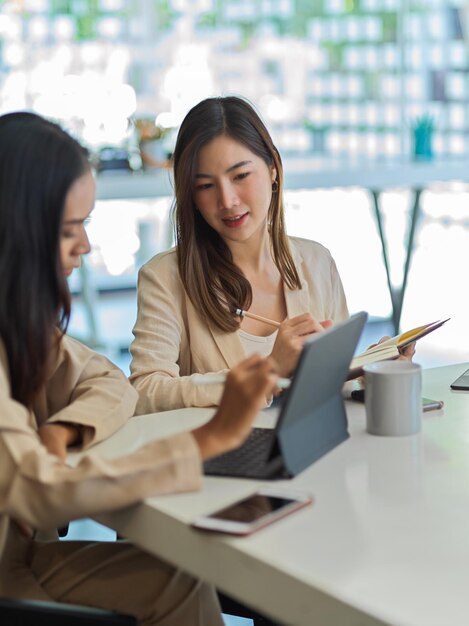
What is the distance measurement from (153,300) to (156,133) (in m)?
2.87

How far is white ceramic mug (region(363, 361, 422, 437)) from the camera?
58.9 inches

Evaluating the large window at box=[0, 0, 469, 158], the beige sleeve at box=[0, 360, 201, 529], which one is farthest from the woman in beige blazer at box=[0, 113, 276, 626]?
the large window at box=[0, 0, 469, 158]

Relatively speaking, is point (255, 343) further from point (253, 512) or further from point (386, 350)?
point (253, 512)

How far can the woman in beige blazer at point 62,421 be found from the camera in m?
1.19

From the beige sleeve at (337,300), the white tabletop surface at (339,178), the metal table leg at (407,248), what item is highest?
the white tabletop surface at (339,178)

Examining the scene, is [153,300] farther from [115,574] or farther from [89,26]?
[89,26]

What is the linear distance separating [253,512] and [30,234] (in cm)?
46

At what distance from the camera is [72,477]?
1.18 metres

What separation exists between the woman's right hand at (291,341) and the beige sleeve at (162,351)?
0.41ft

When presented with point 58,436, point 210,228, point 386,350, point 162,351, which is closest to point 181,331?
point 162,351

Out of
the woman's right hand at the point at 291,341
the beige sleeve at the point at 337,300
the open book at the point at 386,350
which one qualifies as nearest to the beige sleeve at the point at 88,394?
the woman's right hand at the point at 291,341

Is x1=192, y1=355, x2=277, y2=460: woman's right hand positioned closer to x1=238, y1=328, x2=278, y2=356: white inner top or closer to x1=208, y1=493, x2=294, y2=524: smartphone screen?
x1=208, y1=493, x2=294, y2=524: smartphone screen

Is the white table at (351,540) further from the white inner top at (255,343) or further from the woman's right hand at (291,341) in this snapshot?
the white inner top at (255,343)

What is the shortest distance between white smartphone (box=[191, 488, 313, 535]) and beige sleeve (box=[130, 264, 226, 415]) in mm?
545
